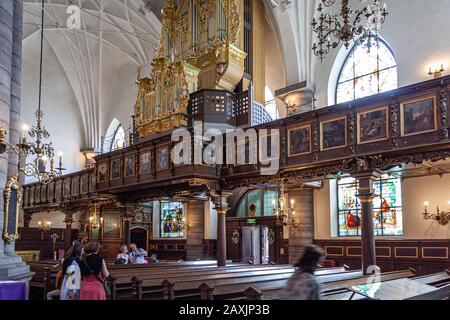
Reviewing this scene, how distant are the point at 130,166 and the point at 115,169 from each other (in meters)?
1.26

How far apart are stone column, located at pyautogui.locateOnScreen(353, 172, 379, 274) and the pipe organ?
25.9 feet

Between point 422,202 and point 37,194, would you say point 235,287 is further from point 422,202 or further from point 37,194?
point 37,194

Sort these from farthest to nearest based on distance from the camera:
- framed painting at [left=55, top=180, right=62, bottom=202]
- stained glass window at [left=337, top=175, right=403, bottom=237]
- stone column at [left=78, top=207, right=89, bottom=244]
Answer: stone column at [left=78, top=207, right=89, bottom=244] < framed painting at [left=55, top=180, right=62, bottom=202] < stained glass window at [left=337, top=175, right=403, bottom=237]

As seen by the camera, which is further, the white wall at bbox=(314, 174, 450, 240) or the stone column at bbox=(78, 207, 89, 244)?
the stone column at bbox=(78, 207, 89, 244)

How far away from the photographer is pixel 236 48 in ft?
62.3

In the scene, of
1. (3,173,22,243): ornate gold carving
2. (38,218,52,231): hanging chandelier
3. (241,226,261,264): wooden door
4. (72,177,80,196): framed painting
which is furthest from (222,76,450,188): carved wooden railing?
(38,218,52,231): hanging chandelier

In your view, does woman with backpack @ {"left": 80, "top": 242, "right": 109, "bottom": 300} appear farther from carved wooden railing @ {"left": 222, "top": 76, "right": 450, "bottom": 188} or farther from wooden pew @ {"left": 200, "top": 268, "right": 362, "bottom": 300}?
carved wooden railing @ {"left": 222, "top": 76, "right": 450, "bottom": 188}

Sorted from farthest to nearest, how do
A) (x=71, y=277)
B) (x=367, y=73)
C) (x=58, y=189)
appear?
1. (x=58, y=189)
2. (x=367, y=73)
3. (x=71, y=277)

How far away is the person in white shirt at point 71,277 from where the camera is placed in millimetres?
7383

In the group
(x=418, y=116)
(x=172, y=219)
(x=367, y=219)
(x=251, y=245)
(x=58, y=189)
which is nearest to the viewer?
(x=418, y=116)

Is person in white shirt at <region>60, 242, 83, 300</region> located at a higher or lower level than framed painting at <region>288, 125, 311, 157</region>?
lower

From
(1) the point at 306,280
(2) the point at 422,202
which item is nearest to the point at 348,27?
(1) the point at 306,280

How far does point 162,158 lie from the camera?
17547 millimetres

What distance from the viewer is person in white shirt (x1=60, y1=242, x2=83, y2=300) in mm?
7383
